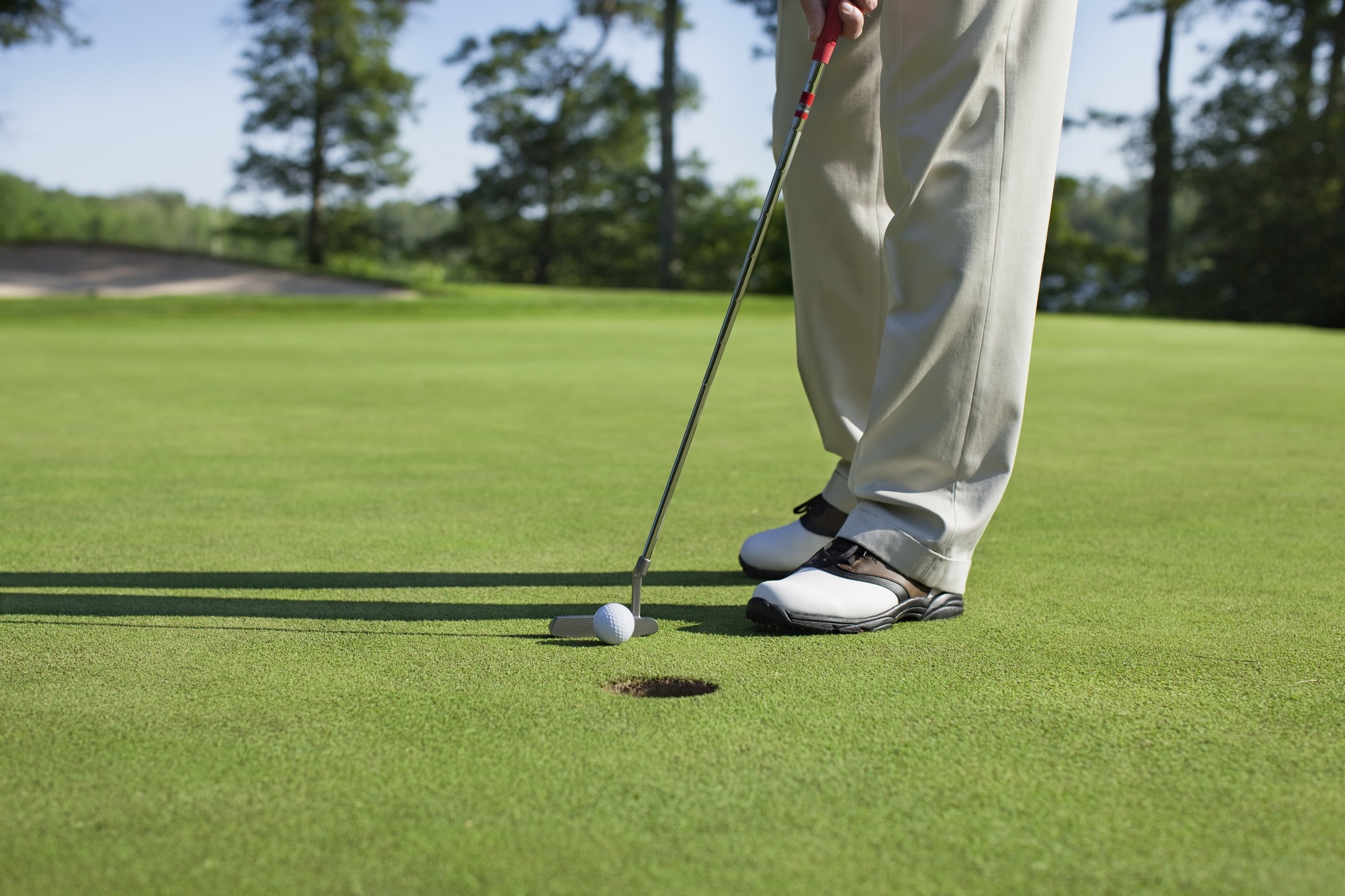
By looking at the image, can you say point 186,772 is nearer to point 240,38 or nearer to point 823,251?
point 823,251

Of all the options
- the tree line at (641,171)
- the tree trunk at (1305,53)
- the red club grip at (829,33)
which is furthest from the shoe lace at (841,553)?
the tree trunk at (1305,53)

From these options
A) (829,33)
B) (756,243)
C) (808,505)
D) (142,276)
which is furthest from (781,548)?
(142,276)

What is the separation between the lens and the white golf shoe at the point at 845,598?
1384 millimetres

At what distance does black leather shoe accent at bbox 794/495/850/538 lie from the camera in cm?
181

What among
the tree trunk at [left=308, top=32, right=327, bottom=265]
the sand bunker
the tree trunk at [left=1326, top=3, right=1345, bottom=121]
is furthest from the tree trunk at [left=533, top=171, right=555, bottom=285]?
the tree trunk at [left=1326, top=3, right=1345, bottom=121]

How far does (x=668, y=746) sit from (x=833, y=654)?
0.37 meters

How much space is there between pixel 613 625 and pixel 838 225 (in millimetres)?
815

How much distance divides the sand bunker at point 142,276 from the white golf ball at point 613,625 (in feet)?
40.4

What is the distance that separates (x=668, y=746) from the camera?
0.95 metres

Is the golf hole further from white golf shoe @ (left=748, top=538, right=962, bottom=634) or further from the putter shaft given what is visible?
the putter shaft

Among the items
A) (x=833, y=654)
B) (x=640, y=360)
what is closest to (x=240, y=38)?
(x=640, y=360)

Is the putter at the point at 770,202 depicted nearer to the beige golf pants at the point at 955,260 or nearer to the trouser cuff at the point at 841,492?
the beige golf pants at the point at 955,260

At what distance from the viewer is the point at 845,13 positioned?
5.29 feet

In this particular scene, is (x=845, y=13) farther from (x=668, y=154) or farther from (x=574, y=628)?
(x=668, y=154)
